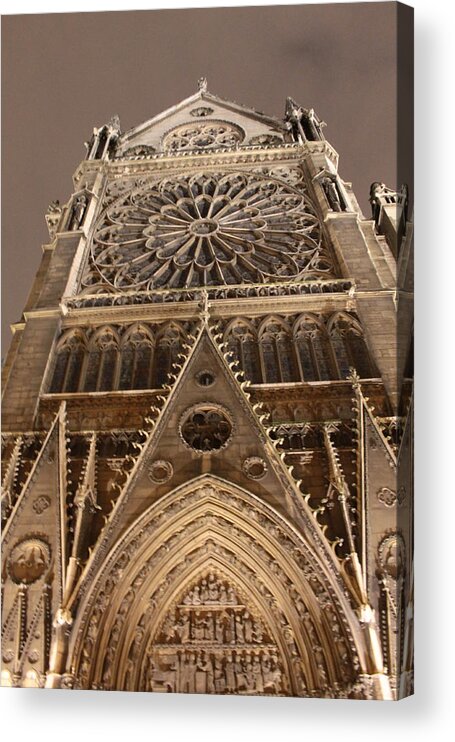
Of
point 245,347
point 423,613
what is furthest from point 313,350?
point 423,613

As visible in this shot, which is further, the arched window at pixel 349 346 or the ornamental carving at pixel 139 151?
the ornamental carving at pixel 139 151

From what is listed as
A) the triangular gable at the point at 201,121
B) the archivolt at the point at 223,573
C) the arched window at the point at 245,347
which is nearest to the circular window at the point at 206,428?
the archivolt at the point at 223,573

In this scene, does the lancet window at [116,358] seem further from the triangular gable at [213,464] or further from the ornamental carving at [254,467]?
the ornamental carving at [254,467]

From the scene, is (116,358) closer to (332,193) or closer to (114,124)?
(114,124)

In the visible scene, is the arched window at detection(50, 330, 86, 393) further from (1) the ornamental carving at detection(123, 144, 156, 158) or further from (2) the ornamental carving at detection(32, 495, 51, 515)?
(1) the ornamental carving at detection(123, 144, 156, 158)

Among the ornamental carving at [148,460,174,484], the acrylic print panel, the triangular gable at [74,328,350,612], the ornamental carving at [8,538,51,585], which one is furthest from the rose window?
the ornamental carving at [8,538,51,585]

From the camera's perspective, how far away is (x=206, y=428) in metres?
7.66

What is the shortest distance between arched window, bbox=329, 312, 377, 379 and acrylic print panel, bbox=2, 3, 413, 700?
23 mm

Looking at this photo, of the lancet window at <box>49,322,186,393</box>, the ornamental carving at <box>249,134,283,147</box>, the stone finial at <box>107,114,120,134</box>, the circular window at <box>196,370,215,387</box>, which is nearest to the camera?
the circular window at <box>196,370,215,387</box>

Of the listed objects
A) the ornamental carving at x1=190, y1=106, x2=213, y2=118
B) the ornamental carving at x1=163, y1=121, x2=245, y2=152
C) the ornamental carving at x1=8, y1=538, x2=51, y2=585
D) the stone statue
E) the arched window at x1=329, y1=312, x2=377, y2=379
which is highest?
the ornamental carving at x1=163, y1=121, x2=245, y2=152

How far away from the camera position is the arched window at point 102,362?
27.2 feet

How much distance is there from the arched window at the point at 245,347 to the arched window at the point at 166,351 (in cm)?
44

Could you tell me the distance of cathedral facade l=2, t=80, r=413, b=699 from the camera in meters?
7.01

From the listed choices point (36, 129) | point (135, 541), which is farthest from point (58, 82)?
point (135, 541)
